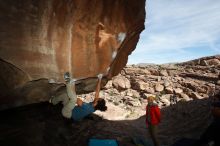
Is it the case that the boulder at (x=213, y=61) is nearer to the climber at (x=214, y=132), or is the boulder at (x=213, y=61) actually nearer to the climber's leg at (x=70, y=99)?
the climber's leg at (x=70, y=99)

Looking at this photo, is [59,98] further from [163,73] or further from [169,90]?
[163,73]

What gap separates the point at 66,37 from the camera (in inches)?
240

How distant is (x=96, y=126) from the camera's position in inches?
384

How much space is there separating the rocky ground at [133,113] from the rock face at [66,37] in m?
1.33

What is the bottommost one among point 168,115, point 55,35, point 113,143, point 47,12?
point 168,115

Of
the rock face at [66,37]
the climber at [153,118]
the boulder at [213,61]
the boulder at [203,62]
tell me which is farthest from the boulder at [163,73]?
the climber at [153,118]

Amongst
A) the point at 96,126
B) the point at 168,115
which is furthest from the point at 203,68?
the point at 96,126

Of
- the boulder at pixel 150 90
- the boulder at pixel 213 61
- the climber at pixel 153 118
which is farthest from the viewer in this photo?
the boulder at pixel 213 61

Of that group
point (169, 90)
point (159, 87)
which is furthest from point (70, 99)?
point (159, 87)

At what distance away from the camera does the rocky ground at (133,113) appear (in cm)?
685

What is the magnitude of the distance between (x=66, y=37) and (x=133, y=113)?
34.5 feet

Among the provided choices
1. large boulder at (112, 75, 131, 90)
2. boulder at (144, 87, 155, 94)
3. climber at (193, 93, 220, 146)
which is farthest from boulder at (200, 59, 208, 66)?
climber at (193, 93, 220, 146)

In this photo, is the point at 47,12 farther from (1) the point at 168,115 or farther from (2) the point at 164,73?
(2) the point at 164,73

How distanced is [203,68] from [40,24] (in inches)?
796
